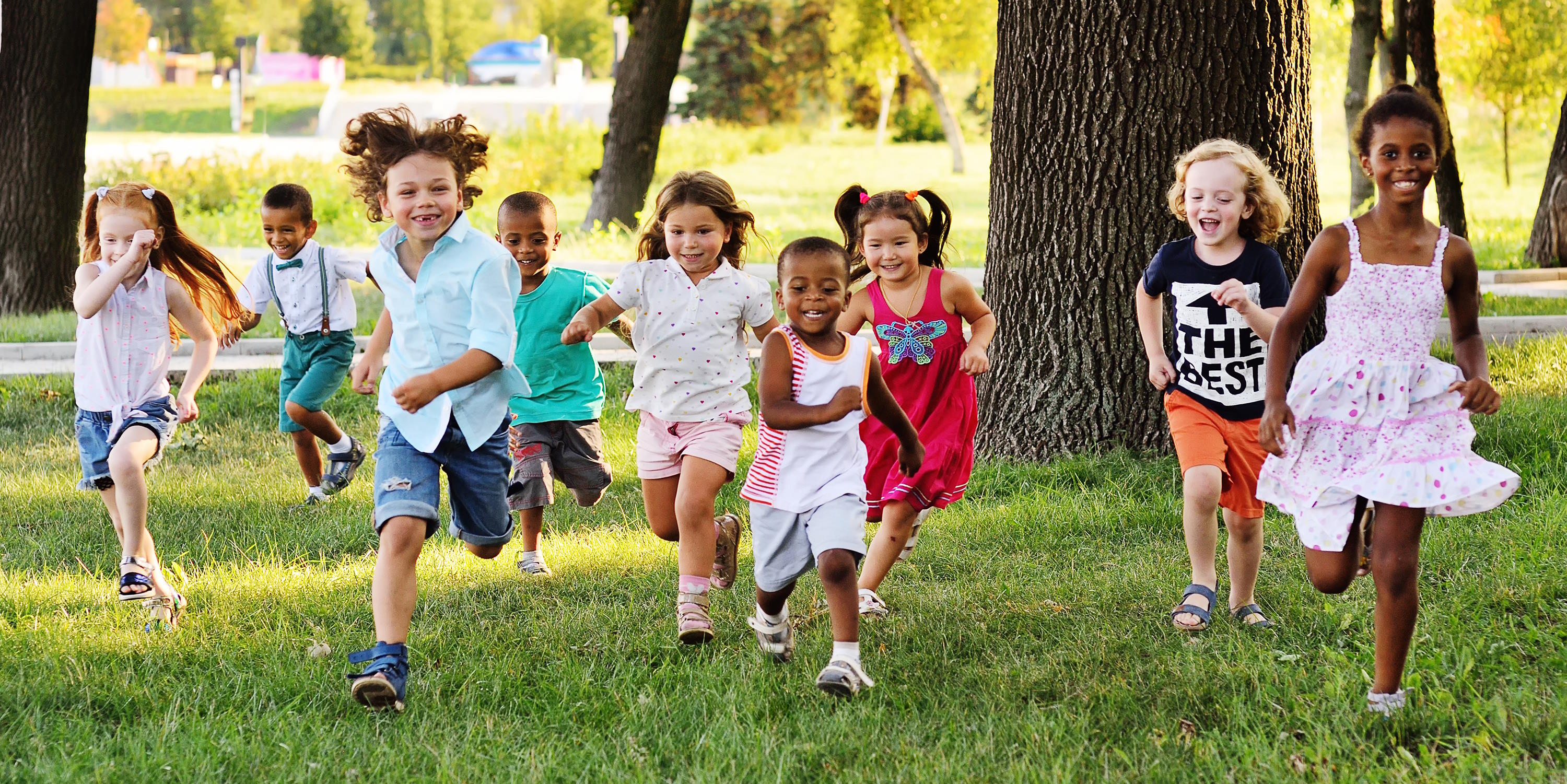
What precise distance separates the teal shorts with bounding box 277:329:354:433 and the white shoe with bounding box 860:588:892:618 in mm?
3221

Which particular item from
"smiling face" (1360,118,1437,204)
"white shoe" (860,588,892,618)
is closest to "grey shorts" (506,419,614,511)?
"white shoe" (860,588,892,618)

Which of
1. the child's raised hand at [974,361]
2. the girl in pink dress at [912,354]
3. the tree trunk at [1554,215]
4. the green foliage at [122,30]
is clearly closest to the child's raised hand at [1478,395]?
the child's raised hand at [974,361]

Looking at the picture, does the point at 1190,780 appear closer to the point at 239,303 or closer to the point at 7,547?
the point at 239,303

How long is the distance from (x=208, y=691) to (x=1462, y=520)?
4.90 meters

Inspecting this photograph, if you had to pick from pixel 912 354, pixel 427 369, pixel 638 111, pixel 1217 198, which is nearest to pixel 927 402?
pixel 912 354

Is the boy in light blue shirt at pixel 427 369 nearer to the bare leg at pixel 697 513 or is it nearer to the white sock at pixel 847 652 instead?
the bare leg at pixel 697 513

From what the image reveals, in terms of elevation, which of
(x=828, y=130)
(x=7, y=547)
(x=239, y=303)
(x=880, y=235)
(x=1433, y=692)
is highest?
(x=828, y=130)

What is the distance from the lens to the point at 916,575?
545 centimetres

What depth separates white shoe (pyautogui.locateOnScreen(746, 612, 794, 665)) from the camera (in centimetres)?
444

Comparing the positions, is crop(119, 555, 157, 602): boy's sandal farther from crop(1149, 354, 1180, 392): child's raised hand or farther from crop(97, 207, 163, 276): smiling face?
crop(1149, 354, 1180, 392): child's raised hand

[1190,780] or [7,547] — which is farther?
[7,547]

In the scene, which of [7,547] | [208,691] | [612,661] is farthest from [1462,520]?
[7,547]

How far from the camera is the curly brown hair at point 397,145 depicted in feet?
13.9

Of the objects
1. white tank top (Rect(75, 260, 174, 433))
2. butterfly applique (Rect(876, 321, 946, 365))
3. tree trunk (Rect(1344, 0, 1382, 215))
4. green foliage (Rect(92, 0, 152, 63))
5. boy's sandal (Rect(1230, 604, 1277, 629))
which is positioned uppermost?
green foliage (Rect(92, 0, 152, 63))
